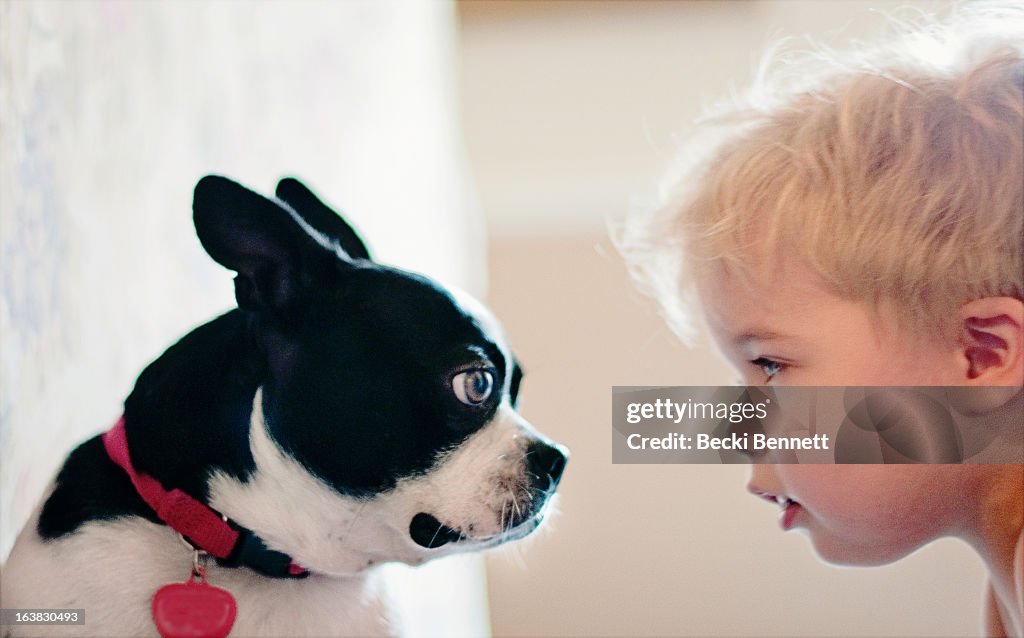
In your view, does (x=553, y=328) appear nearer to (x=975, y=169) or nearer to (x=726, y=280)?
(x=726, y=280)

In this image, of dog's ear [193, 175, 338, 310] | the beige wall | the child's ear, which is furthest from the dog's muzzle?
the beige wall

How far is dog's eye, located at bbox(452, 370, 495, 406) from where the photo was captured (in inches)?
17.9

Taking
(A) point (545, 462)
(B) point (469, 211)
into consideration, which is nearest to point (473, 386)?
(A) point (545, 462)

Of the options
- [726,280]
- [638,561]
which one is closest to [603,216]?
[638,561]

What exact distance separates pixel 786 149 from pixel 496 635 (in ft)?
2.10

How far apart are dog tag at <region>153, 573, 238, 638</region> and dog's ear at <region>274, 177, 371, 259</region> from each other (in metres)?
0.20

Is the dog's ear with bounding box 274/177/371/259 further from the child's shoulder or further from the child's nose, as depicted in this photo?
the child's shoulder

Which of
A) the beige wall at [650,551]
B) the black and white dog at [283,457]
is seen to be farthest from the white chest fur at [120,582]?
Result: the beige wall at [650,551]

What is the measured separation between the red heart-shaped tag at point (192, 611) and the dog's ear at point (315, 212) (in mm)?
198

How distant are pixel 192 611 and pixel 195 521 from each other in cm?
4

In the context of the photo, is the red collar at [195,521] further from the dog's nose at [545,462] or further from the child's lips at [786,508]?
the child's lips at [786,508]

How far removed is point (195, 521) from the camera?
0.42 metres

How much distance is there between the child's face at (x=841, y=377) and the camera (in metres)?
0.55

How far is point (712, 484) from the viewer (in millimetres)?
1088
